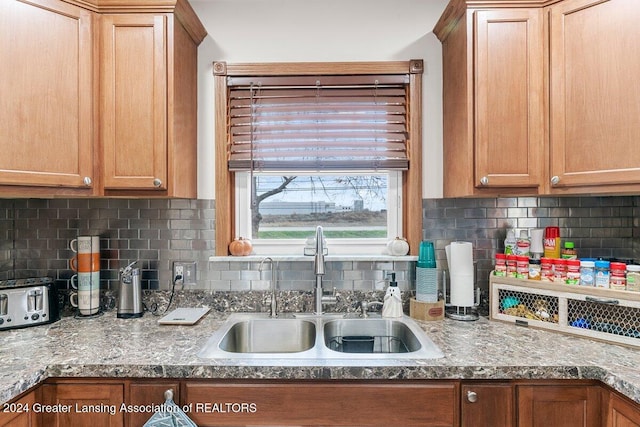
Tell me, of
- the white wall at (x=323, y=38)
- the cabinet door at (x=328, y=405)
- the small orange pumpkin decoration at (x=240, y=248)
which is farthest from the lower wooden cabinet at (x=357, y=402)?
the white wall at (x=323, y=38)

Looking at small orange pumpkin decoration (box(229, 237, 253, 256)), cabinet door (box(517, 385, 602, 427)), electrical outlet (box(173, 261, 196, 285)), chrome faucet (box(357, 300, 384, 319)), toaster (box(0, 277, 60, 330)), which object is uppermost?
small orange pumpkin decoration (box(229, 237, 253, 256))

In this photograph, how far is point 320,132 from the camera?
1.97 metres

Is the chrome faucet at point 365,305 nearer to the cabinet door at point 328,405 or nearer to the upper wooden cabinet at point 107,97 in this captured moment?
the cabinet door at point 328,405

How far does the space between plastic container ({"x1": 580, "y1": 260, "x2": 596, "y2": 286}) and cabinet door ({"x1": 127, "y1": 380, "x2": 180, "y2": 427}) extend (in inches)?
64.2

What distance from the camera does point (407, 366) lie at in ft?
4.07

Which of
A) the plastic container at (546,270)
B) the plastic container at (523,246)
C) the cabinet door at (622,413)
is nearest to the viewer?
the cabinet door at (622,413)

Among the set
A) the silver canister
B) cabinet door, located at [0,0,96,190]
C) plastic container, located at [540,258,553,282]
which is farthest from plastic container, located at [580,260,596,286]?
cabinet door, located at [0,0,96,190]

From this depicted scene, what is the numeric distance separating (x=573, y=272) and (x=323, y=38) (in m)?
1.63

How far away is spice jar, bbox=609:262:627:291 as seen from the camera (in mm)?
1436

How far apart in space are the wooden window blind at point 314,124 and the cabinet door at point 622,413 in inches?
49.2

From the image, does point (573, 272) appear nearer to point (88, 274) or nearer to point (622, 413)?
point (622, 413)

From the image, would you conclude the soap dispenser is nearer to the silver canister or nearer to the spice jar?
the spice jar

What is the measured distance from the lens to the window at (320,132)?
194 cm

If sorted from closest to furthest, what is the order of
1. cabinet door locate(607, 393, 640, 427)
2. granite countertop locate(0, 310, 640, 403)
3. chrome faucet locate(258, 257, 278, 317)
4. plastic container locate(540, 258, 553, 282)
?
1. cabinet door locate(607, 393, 640, 427)
2. granite countertop locate(0, 310, 640, 403)
3. plastic container locate(540, 258, 553, 282)
4. chrome faucet locate(258, 257, 278, 317)
